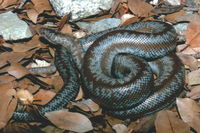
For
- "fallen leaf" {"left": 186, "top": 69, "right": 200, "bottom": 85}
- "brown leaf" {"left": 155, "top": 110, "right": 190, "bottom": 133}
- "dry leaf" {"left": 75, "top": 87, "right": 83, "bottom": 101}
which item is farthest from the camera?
"fallen leaf" {"left": 186, "top": 69, "right": 200, "bottom": 85}

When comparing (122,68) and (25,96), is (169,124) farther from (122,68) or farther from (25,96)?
(25,96)

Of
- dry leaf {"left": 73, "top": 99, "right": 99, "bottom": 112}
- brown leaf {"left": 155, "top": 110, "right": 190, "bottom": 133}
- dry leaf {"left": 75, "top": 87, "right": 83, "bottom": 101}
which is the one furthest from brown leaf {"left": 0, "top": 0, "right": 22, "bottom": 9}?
brown leaf {"left": 155, "top": 110, "right": 190, "bottom": 133}

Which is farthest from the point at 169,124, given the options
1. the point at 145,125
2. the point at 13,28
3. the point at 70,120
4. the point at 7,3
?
the point at 7,3

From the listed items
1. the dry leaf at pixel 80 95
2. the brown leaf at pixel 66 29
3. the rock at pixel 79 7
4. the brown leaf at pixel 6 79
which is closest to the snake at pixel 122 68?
the dry leaf at pixel 80 95

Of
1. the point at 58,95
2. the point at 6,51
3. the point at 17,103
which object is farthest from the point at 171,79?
the point at 6,51

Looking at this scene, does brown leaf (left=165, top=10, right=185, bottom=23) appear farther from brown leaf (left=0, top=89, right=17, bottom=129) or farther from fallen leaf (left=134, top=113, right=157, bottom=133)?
brown leaf (left=0, top=89, right=17, bottom=129)

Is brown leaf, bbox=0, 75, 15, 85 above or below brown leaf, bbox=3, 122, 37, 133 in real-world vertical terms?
above
